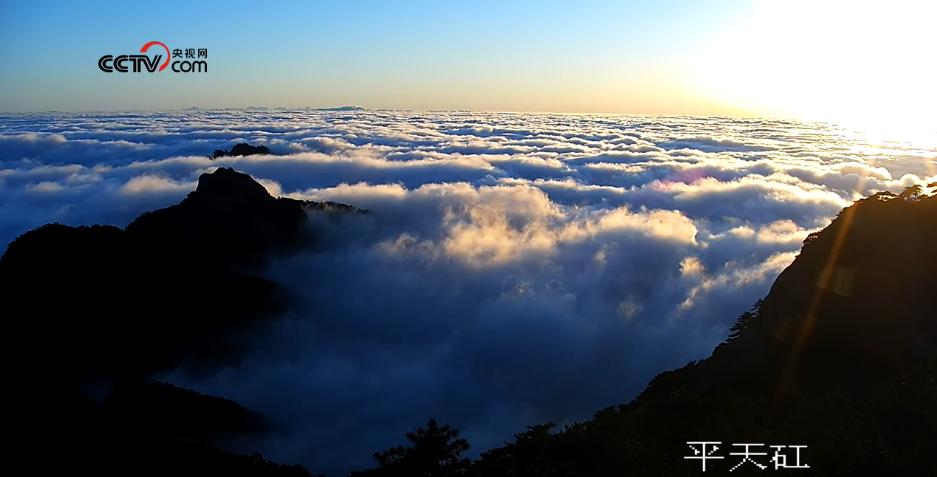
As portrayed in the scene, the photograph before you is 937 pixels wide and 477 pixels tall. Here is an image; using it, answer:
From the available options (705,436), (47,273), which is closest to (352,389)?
(47,273)

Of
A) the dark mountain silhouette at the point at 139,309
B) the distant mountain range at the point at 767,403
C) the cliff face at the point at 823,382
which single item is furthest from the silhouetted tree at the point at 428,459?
the dark mountain silhouette at the point at 139,309

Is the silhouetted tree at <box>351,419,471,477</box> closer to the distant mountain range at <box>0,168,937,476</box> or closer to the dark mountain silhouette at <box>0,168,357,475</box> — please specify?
the distant mountain range at <box>0,168,937,476</box>

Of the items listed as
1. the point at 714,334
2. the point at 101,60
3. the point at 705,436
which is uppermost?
the point at 101,60

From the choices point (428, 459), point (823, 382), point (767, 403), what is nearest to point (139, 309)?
point (428, 459)

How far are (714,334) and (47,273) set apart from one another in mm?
50430

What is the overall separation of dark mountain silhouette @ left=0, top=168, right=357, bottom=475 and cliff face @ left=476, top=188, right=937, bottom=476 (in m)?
15.4

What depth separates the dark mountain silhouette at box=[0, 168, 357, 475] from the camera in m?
25.7

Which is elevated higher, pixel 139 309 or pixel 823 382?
pixel 823 382

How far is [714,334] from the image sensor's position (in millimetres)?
49125

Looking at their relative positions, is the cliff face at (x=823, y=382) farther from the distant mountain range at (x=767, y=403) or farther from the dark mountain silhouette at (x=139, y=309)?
the dark mountain silhouette at (x=139, y=309)

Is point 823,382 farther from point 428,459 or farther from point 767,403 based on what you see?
point 428,459

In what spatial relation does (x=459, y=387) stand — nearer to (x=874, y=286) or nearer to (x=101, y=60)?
(x=874, y=286)

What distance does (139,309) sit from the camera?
37812 mm

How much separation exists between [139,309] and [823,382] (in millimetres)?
38643
